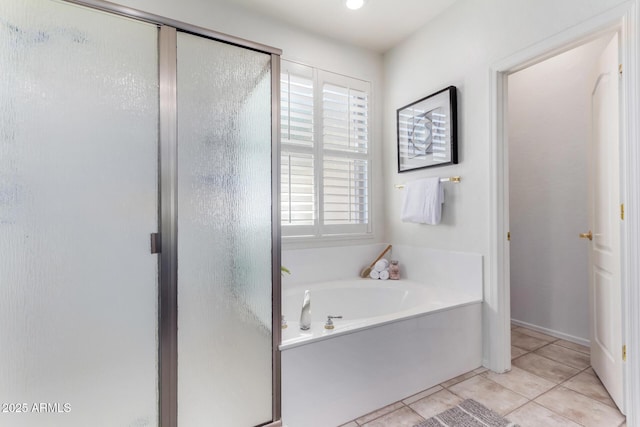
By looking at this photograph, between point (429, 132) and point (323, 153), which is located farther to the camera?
point (323, 153)

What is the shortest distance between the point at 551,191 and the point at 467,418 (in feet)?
7.13

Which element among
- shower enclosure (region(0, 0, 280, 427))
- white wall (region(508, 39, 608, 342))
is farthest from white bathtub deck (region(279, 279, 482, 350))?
white wall (region(508, 39, 608, 342))

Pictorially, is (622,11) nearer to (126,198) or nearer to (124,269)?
(126,198)

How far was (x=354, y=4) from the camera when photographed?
227 cm

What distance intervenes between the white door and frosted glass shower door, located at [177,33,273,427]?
5.96 feet

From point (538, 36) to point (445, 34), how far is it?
794 mm

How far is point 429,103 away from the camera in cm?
258

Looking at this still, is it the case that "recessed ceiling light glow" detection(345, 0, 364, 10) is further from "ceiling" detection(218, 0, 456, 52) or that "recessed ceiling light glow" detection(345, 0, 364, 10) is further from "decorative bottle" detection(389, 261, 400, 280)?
"decorative bottle" detection(389, 261, 400, 280)

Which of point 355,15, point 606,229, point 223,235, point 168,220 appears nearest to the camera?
point 168,220

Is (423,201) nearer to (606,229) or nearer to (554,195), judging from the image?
(606,229)

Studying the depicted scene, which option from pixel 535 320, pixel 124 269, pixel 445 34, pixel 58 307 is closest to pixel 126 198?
pixel 124 269

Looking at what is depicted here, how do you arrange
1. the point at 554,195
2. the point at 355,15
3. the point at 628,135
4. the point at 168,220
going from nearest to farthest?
the point at 168,220 → the point at 628,135 → the point at 355,15 → the point at 554,195

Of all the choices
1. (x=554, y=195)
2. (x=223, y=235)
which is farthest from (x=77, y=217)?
(x=554, y=195)

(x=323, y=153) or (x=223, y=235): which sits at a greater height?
(x=323, y=153)
